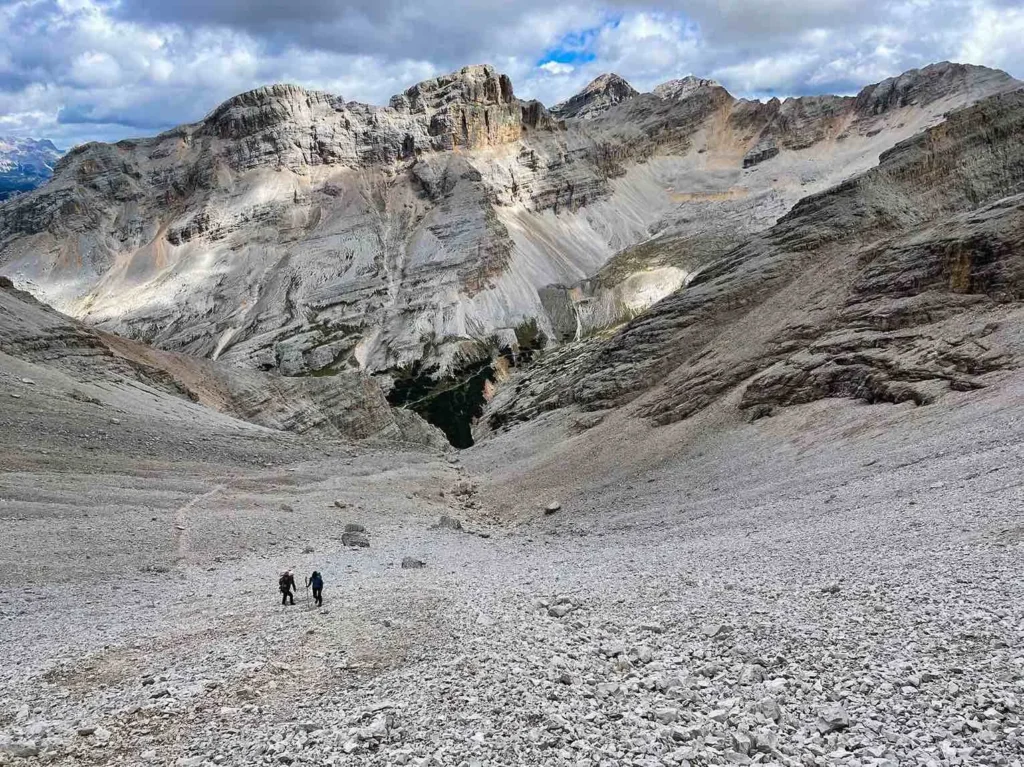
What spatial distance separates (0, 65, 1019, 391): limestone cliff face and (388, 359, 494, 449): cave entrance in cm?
480

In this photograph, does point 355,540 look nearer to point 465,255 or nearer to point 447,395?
point 447,395

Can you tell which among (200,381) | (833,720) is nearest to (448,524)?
(833,720)

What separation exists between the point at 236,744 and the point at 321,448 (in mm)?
45459

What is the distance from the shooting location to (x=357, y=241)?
176250 millimetres

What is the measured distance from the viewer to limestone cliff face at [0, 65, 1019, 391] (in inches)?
6156

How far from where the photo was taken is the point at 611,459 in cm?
4981

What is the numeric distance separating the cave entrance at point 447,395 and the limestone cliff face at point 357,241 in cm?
480

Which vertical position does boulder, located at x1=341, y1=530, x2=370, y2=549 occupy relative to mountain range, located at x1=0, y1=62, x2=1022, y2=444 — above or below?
below

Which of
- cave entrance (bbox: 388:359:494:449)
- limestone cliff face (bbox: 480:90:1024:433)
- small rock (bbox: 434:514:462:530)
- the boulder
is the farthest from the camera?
cave entrance (bbox: 388:359:494:449)

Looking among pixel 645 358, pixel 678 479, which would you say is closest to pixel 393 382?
pixel 645 358

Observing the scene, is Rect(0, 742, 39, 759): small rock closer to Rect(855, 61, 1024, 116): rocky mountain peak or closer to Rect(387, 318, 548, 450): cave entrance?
Rect(387, 318, 548, 450): cave entrance

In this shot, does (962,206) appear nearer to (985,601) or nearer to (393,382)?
(985,601)

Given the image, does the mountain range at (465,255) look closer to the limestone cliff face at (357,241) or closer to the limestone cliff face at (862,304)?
the limestone cliff face at (862,304)

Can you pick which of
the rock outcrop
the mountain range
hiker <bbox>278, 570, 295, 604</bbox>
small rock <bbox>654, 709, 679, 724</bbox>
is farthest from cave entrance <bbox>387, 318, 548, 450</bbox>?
small rock <bbox>654, 709, 679, 724</bbox>
